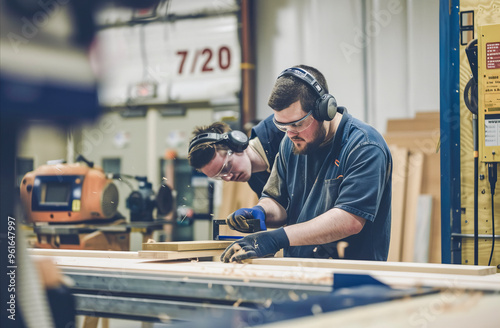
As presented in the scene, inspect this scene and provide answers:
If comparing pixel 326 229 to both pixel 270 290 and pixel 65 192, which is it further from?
Result: pixel 65 192

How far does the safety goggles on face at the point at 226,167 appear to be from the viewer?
8.34 ft

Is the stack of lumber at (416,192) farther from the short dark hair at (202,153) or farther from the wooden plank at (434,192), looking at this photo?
the short dark hair at (202,153)

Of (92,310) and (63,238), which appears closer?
A: (92,310)

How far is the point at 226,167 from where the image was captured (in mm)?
2555

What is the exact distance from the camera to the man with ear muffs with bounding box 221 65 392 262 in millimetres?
1947

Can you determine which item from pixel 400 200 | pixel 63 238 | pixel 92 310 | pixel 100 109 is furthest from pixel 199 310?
pixel 400 200

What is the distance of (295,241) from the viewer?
191 centimetres

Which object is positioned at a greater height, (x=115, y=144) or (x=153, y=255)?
(x=115, y=144)

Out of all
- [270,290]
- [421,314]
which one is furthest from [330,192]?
[421,314]

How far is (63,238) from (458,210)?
2.34 metres

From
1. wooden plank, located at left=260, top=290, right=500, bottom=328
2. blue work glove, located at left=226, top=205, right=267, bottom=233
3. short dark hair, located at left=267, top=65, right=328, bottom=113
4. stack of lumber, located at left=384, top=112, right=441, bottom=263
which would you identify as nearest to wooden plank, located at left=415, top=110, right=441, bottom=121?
stack of lumber, located at left=384, top=112, right=441, bottom=263

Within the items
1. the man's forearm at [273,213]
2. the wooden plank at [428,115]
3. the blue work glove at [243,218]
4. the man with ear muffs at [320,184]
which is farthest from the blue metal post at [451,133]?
A: the wooden plank at [428,115]

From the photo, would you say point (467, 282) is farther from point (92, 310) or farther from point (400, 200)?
point (400, 200)

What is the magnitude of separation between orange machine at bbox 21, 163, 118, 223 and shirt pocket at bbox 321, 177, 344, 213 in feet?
6.00
